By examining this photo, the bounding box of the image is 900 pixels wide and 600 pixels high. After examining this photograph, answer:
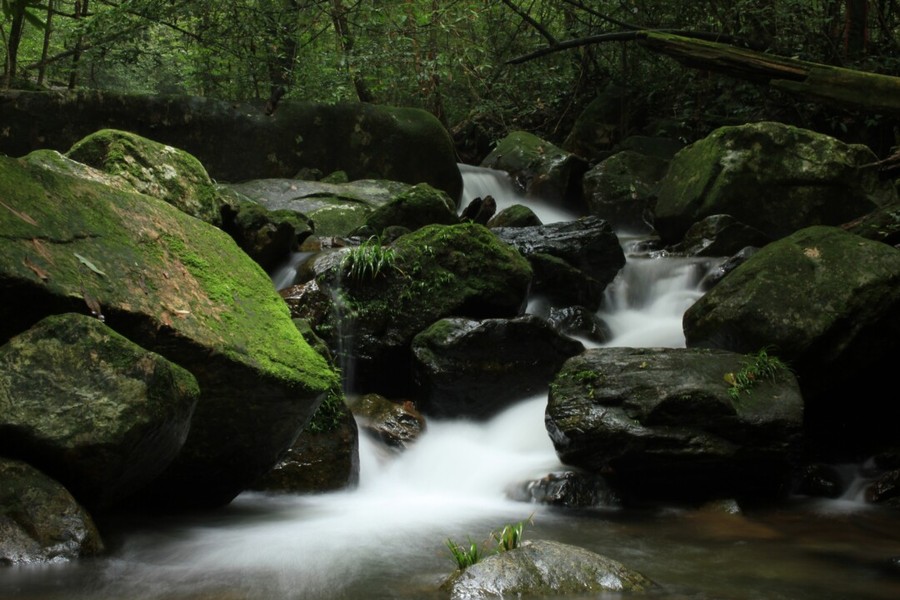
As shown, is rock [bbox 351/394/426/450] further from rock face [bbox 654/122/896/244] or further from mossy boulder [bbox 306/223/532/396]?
rock face [bbox 654/122/896/244]

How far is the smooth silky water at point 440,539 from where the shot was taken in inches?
144

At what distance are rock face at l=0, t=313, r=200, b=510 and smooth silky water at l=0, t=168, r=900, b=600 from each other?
1.56 ft

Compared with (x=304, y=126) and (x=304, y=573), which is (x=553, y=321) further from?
(x=304, y=126)

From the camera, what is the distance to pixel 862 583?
402cm

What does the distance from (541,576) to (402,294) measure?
4748 millimetres

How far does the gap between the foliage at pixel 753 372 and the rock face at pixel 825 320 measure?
13.7 inches

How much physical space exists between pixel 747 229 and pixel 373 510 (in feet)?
22.9

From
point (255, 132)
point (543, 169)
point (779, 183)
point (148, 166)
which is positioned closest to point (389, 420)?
point (148, 166)

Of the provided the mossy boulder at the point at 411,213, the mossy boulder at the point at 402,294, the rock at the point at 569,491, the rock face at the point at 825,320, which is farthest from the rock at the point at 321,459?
the mossy boulder at the point at 411,213

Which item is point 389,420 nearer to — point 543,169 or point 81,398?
point 81,398

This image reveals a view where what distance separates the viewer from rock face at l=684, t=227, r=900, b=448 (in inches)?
260

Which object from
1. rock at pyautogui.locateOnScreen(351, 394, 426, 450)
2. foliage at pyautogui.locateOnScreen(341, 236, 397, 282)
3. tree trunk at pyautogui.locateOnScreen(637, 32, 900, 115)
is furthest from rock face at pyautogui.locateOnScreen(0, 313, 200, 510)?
tree trunk at pyautogui.locateOnScreen(637, 32, 900, 115)

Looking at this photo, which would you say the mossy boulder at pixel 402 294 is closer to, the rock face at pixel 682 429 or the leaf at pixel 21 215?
the rock face at pixel 682 429

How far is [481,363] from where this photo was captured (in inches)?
294
